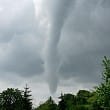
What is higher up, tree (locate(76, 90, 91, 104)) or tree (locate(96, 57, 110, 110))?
tree (locate(76, 90, 91, 104))

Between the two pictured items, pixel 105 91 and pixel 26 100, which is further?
pixel 26 100

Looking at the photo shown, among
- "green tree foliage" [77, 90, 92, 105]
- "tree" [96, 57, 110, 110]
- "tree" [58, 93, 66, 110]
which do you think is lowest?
"tree" [96, 57, 110, 110]

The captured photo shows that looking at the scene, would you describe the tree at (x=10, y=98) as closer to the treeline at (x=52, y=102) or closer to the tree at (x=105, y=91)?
the treeline at (x=52, y=102)

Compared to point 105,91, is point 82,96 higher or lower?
higher

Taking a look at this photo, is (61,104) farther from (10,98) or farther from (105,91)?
(105,91)

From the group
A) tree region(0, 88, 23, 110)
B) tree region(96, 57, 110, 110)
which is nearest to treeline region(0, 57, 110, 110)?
tree region(0, 88, 23, 110)

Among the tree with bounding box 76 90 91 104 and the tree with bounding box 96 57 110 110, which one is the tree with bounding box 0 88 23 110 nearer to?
the tree with bounding box 76 90 91 104

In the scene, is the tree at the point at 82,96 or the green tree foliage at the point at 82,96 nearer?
the green tree foliage at the point at 82,96

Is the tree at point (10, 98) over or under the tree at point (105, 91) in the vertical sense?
over

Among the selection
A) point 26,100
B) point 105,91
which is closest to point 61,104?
point 26,100

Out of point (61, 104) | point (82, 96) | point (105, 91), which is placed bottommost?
point (105, 91)

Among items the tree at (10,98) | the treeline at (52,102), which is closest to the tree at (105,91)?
the treeline at (52,102)

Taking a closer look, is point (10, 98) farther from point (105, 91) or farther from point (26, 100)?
point (105, 91)

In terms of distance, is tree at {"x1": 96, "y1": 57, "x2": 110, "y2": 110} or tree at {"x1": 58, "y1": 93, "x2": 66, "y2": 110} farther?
tree at {"x1": 58, "y1": 93, "x2": 66, "y2": 110}
